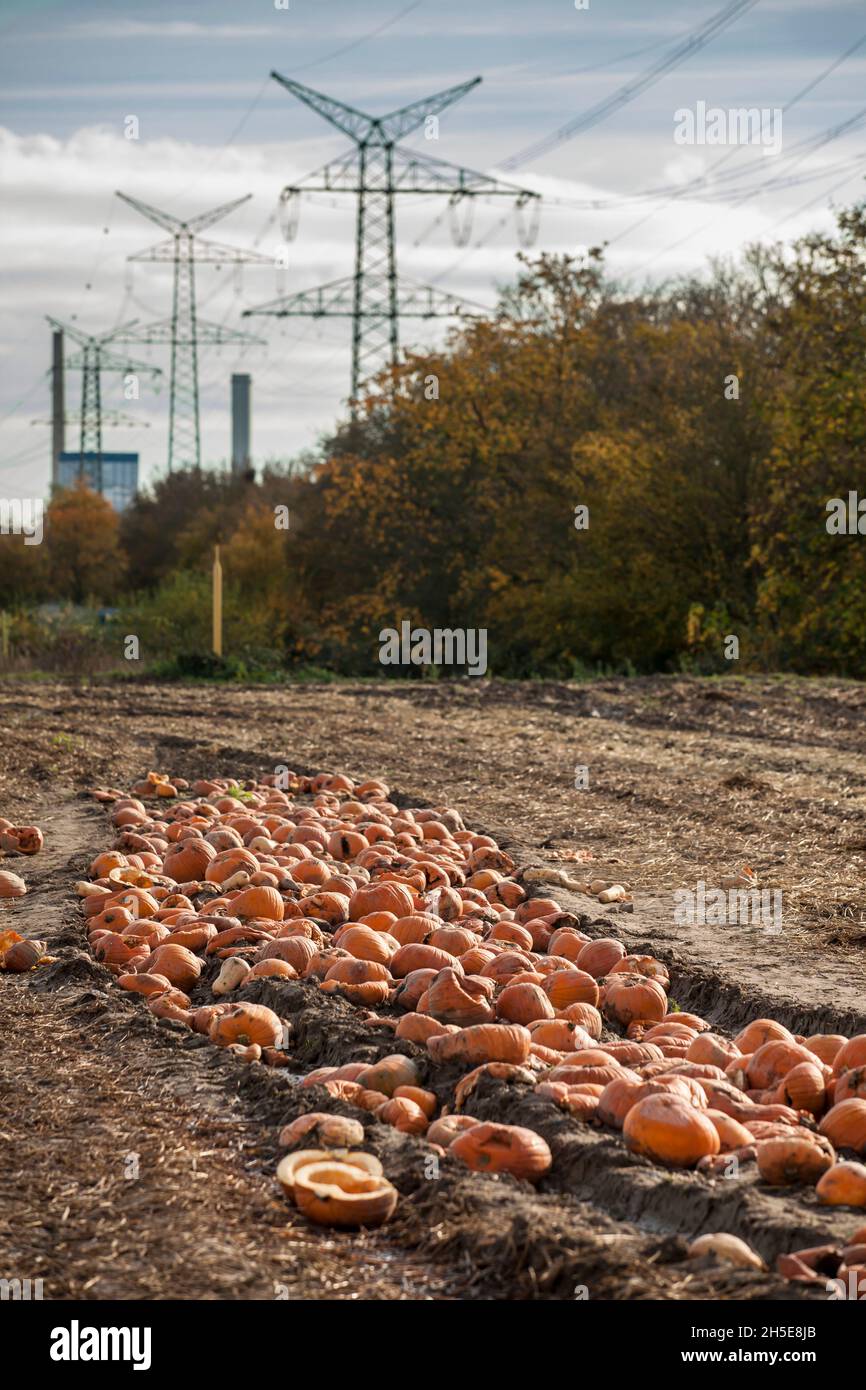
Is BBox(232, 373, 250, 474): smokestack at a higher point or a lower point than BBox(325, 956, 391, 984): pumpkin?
higher

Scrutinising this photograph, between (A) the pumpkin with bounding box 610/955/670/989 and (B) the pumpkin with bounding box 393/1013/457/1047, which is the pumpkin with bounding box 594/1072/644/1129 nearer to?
(B) the pumpkin with bounding box 393/1013/457/1047

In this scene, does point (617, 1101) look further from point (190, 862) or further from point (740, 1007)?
point (190, 862)

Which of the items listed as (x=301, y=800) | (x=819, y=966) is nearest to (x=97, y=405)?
(x=301, y=800)

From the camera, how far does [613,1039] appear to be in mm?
4668

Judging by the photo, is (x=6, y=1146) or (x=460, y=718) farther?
(x=460, y=718)

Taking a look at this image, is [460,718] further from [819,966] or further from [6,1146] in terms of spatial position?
[6,1146]

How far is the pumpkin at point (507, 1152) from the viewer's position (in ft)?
11.3

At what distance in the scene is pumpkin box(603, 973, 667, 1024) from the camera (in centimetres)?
478

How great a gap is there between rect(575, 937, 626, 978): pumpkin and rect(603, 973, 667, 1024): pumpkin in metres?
0.40

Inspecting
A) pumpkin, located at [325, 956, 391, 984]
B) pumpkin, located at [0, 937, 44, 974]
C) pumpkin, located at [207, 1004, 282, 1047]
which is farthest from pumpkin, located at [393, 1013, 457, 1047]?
pumpkin, located at [0, 937, 44, 974]

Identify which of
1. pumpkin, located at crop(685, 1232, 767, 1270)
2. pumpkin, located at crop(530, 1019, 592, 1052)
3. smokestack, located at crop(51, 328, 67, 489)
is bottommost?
pumpkin, located at crop(685, 1232, 767, 1270)

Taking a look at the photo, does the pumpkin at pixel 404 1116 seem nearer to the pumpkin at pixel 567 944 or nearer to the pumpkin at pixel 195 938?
the pumpkin at pixel 567 944

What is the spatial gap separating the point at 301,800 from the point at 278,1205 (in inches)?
244

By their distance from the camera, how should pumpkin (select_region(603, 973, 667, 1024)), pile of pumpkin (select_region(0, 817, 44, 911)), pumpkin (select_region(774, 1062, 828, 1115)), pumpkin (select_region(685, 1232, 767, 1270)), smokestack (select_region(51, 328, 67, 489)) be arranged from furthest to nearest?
1. smokestack (select_region(51, 328, 67, 489))
2. pile of pumpkin (select_region(0, 817, 44, 911))
3. pumpkin (select_region(603, 973, 667, 1024))
4. pumpkin (select_region(774, 1062, 828, 1115))
5. pumpkin (select_region(685, 1232, 767, 1270))
